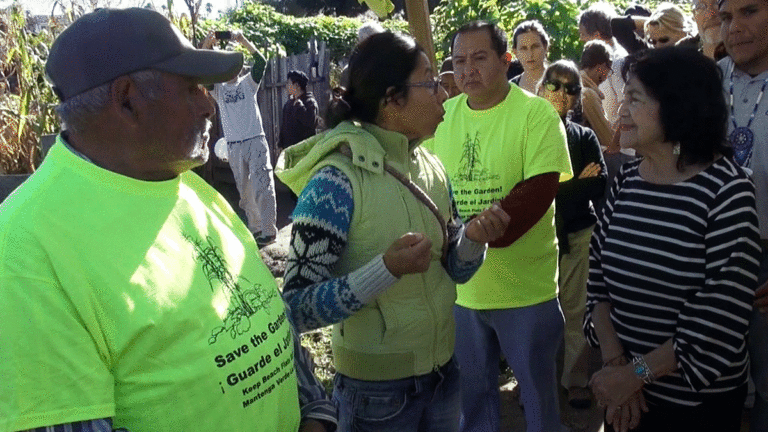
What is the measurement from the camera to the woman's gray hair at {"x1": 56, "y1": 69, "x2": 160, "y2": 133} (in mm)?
1455

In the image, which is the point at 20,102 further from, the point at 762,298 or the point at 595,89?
the point at 762,298

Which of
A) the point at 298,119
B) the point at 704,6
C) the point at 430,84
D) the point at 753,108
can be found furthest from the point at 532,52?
the point at 298,119

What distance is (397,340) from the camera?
7.57 ft

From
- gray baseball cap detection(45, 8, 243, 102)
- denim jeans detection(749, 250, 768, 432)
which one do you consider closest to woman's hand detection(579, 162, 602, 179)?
denim jeans detection(749, 250, 768, 432)

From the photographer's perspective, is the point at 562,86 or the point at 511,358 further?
the point at 562,86

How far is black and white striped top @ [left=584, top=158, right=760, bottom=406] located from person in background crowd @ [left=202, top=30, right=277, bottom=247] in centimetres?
638

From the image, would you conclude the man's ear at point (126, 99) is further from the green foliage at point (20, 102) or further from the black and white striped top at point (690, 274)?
the green foliage at point (20, 102)

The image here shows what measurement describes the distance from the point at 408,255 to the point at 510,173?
119cm

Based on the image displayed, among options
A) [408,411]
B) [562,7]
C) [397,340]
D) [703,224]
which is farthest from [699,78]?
[562,7]

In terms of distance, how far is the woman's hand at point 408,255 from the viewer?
2.05 m

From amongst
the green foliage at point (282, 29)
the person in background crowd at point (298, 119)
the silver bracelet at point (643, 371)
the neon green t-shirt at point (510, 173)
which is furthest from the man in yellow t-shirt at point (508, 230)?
the green foliage at point (282, 29)

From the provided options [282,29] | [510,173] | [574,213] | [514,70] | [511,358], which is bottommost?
[511,358]

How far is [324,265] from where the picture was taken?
2.20 meters

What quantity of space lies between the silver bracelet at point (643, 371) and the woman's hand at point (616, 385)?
0.01 m
